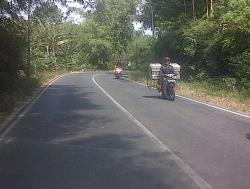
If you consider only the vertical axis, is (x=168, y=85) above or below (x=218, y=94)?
above

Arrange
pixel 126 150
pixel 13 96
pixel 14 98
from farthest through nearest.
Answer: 1. pixel 13 96
2. pixel 14 98
3. pixel 126 150

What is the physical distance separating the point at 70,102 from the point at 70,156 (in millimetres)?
11360

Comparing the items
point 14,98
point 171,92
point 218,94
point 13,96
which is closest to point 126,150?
point 14,98

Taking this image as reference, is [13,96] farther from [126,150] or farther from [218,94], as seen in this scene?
[126,150]

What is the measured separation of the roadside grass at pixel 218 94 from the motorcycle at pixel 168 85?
1.48m

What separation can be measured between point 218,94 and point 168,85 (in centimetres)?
335

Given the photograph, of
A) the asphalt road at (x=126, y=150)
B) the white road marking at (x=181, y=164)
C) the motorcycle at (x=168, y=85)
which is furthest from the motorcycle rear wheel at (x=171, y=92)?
the white road marking at (x=181, y=164)

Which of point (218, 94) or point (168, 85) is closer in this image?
point (168, 85)

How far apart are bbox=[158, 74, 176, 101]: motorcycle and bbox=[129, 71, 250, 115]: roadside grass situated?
148 cm

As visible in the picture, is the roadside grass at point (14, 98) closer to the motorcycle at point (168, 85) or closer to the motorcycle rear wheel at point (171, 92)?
the motorcycle at point (168, 85)

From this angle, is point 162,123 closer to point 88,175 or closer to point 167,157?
point 167,157

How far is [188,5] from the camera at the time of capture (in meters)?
42.0

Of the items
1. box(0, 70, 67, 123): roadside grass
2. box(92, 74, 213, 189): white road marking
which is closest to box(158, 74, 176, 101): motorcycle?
box(0, 70, 67, 123): roadside grass

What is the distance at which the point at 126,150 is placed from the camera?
31.7 feet
